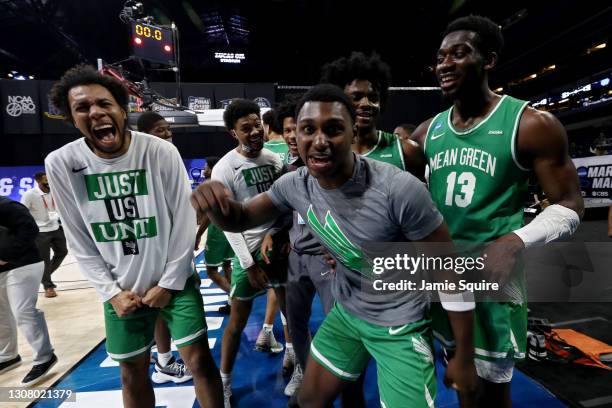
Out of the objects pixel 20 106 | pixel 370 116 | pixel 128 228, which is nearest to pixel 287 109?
pixel 370 116

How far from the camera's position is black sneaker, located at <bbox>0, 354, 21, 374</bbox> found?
3181 millimetres

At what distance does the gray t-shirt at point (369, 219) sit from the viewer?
1336mm

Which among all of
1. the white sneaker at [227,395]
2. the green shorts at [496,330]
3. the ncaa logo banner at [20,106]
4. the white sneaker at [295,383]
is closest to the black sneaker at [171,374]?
the white sneaker at [227,395]

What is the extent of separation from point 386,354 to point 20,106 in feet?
53.0

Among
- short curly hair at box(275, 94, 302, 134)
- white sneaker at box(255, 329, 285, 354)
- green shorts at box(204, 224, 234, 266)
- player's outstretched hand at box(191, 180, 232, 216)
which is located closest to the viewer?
player's outstretched hand at box(191, 180, 232, 216)

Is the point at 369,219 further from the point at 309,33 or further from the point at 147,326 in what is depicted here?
the point at 309,33

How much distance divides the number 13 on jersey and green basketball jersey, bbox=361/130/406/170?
287mm

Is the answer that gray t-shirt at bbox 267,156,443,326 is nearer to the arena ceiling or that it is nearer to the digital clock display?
the digital clock display

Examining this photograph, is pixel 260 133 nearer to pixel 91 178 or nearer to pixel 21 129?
pixel 91 178

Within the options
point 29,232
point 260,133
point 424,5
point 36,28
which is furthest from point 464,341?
point 36,28

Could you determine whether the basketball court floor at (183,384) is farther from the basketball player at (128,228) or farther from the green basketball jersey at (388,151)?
the green basketball jersey at (388,151)

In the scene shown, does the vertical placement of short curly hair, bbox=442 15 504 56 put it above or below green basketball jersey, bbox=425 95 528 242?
above

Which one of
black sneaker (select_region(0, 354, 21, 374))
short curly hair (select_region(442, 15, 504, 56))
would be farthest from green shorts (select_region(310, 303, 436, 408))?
black sneaker (select_region(0, 354, 21, 374))

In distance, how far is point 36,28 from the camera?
13539mm
